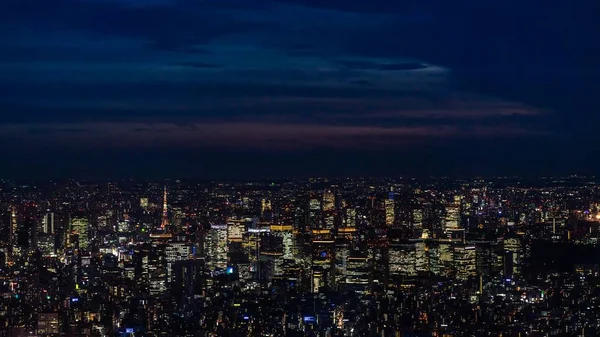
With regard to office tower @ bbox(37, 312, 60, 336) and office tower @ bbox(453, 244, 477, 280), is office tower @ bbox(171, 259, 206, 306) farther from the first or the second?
office tower @ bbox(453, 244, 477, 280)

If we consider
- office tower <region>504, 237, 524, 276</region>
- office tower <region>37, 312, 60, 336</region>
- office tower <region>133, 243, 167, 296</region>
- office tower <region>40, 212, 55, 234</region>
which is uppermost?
office tower <region>40, 212, 55, 234</region>

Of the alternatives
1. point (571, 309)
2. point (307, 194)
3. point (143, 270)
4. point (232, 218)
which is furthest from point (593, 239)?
point (143, 270)

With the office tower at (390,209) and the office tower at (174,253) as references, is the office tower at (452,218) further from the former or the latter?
the office tower at (174,253)

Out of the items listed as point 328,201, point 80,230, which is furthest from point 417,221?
point 80,230

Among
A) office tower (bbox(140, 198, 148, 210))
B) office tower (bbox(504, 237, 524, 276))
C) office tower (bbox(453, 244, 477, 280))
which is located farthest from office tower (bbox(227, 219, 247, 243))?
office tower (bbox(504, 237, 524, 276))

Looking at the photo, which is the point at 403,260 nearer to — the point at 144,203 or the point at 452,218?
the point at 452,218

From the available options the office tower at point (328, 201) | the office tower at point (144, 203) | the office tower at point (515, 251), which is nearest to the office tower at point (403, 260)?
the office tower at point (328, 201)
